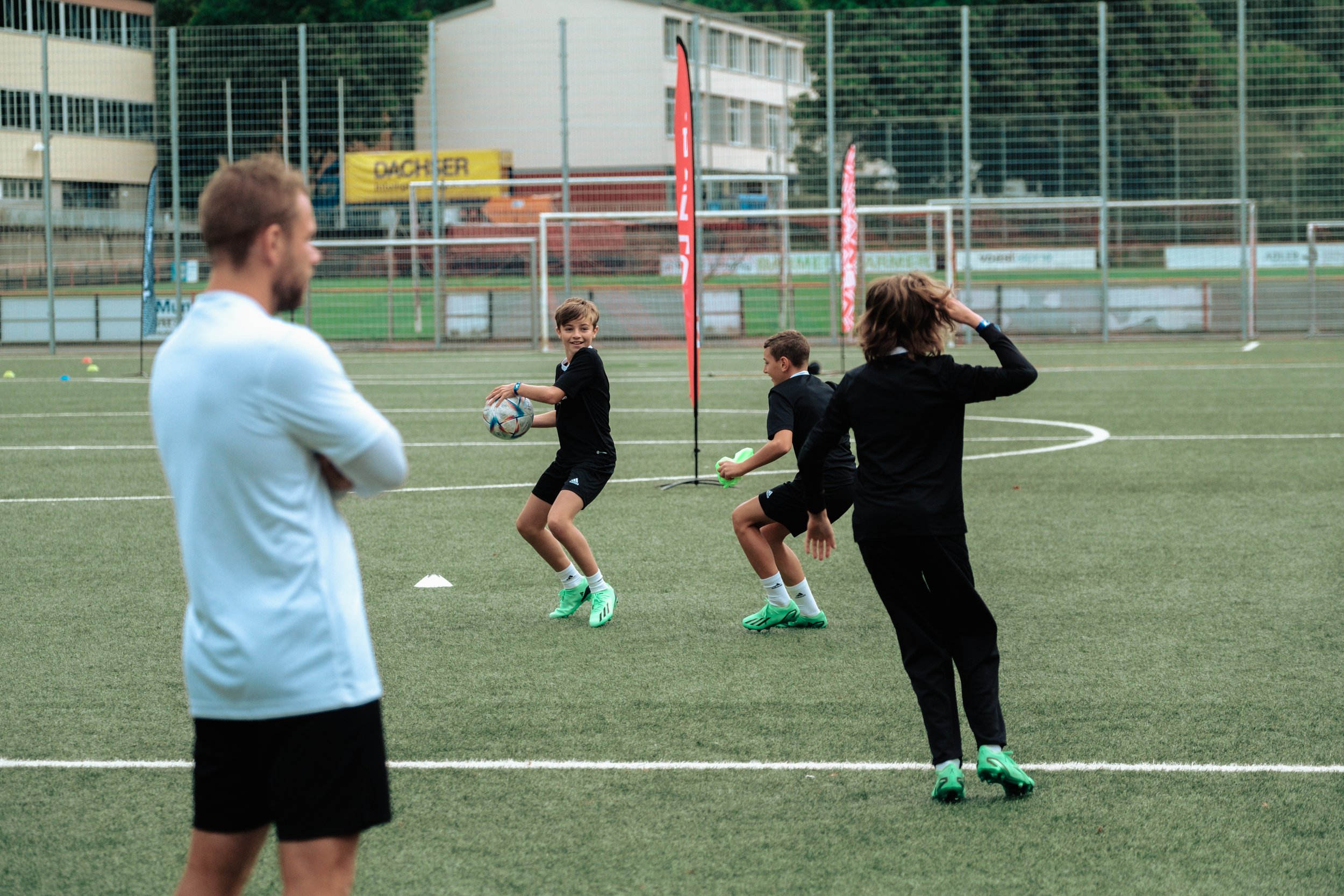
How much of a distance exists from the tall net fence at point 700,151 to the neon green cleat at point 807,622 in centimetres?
2178

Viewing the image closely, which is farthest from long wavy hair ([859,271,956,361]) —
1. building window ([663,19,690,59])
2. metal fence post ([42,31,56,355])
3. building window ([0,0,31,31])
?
building window ([0,0,31,31])

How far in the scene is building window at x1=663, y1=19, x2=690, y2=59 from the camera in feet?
98.8

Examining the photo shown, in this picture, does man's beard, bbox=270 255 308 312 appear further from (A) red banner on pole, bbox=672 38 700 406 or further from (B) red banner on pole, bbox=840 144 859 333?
(B) red banner on pole, bbox=840 144 859 333

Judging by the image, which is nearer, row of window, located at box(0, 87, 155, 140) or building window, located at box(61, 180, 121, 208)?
row of window, located at box(0, 87, 155, 140)

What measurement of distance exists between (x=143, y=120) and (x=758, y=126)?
12.8 meters

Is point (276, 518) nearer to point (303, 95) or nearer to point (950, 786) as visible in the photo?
point (950, 786)

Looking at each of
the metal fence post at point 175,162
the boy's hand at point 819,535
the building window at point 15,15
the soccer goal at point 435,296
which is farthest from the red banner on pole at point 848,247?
the building window at point 15,15

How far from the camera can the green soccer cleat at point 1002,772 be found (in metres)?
4.23

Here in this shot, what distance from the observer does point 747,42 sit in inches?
1196

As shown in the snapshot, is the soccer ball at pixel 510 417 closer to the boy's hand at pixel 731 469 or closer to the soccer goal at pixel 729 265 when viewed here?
the boy's hand at pixel 731 469

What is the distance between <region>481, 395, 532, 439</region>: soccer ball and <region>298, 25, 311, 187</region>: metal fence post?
23642 millimetres

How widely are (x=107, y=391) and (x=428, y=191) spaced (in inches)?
464

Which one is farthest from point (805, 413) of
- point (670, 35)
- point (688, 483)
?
point (670, 35)

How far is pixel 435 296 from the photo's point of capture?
92.5 ft
